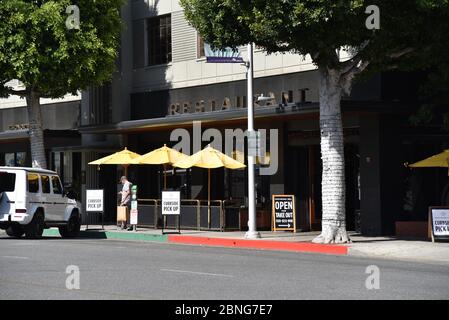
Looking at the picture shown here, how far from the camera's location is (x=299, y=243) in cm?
2397

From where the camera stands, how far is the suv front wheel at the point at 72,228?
29062 millimetres

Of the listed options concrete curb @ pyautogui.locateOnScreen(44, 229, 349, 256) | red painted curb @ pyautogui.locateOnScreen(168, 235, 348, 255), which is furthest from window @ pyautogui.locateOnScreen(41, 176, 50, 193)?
red painted curb @ pyautogui.locateOnScreen(168, 235, 348, 255)

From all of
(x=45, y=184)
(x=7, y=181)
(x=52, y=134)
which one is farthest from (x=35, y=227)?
(x=52, y=134)

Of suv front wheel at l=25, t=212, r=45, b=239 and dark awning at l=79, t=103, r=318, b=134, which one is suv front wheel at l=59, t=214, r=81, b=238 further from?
dark awning at l=79, t=103, r=318, b=134

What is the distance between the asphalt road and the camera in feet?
42.5

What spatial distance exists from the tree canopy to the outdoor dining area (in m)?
3.17

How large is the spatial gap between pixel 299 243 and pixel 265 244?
105 centimetres

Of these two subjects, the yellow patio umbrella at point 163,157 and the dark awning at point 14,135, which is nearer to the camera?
the yellow patio umbrella at point 163,157

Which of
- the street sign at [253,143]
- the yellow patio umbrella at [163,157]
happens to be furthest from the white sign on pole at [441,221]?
the yellow patio umbrella at [163,157]

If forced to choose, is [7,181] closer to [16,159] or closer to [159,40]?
[159,40]

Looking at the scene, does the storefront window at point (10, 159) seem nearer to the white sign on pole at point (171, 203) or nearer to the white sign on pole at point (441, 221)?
the white sign on pole at point (171, 203)

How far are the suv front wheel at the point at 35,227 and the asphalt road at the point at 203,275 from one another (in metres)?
4.38
